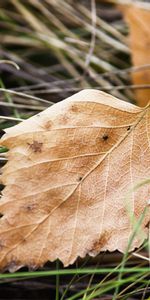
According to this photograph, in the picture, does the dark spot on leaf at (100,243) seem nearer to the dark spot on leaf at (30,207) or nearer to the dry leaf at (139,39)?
the dark spot on leaf at (30,207)

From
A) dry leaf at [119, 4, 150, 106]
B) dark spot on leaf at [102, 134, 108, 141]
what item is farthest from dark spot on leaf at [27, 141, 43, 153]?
dry leaf at [119, 4, 150, 106]

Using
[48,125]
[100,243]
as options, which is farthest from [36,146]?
[100,243]

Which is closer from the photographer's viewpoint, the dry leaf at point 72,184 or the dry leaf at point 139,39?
the dry leaf at point 72,184

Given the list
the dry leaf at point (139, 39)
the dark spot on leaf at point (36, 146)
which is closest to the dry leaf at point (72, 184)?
the dark spot on leaf at point (36, 146)

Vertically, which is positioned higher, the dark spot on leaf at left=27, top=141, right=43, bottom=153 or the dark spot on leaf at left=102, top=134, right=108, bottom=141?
the dark spot on leaf at left=102, top=134, right=108, bottom=141

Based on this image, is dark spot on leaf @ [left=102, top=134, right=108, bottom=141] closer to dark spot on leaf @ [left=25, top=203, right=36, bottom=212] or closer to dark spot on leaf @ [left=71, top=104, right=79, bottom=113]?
dark spot on leaf @ [left=71, top=104, right=79, bottom=113]

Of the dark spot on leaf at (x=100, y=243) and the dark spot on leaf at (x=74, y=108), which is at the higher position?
the dark spot on leaf at (x=74, y=108)
